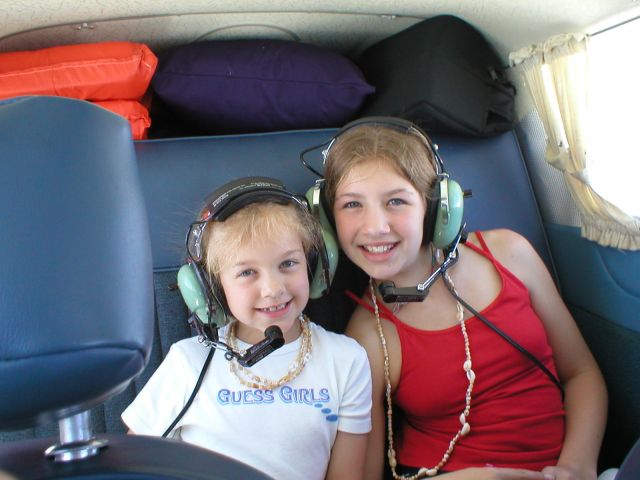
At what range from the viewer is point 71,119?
2.27 ft

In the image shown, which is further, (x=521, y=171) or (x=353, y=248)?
(x=521, y=171)

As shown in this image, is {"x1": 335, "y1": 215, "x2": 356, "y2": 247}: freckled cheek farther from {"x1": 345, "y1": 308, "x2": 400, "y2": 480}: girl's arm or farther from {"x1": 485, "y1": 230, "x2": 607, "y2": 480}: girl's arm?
{"x1": 485, "y1": 230, "x2": 607, "y2": 480}: girl's arm

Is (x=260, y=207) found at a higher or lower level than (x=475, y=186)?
lower

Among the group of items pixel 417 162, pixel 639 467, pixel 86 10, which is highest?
pixel 86 10

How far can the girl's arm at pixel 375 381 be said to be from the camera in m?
1.45

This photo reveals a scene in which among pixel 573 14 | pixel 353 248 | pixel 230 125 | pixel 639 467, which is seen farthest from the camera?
pixel 230 125

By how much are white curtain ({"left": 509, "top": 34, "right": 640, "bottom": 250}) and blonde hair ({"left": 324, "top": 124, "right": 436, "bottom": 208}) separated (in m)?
0.41

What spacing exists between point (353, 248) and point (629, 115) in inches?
29.5

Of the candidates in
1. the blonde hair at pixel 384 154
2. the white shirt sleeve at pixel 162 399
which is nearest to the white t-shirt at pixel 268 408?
the white shirt sleeve at pixel 162 399

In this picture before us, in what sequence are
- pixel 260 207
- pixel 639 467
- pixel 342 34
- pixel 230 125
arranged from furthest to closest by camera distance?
pixel 342 34 < pixel 230 125 < pixel 260 207 < pixel 639 467

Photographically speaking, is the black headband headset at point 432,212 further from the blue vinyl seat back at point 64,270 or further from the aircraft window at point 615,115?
the blue vinyl seat back at point 64,270

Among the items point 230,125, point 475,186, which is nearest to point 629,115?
point 475,186

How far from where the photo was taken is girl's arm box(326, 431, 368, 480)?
1.36 metres

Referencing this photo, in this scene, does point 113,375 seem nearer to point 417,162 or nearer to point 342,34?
point 417,162
